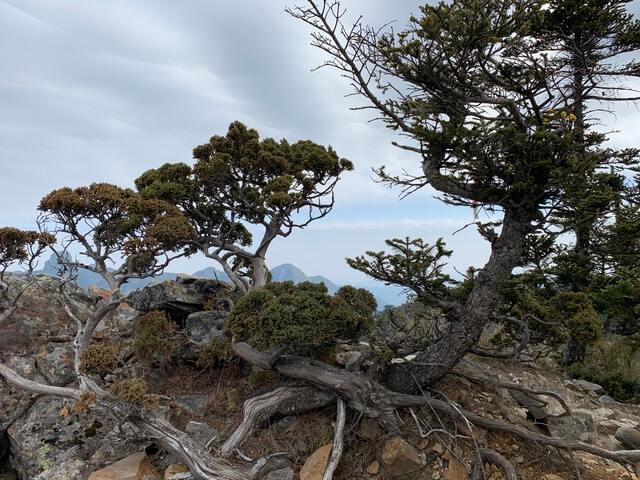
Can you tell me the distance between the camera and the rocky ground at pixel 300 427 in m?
5.45

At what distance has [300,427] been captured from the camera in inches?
243

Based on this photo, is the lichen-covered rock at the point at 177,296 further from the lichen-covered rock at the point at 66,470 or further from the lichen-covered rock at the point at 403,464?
the lichen-covered rock at the point at 403,464

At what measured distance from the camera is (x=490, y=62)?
198 inches

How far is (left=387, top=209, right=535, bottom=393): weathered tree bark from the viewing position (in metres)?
5.60

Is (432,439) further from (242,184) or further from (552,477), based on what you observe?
(242,184)

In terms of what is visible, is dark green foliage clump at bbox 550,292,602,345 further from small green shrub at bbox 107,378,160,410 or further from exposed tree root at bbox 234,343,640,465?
small green shrub at bbox 107,378,160,410

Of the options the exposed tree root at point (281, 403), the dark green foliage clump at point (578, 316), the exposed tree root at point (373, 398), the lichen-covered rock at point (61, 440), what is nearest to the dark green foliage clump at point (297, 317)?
the exposed tree root at point (373, 398)

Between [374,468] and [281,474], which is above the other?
[374,468]

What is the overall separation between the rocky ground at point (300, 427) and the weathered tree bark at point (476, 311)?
0.57 meters

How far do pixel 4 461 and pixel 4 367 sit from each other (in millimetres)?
1835

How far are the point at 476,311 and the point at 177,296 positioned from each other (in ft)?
21.9

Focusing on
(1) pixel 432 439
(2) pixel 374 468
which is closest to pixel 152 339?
(2) pixel 374 468

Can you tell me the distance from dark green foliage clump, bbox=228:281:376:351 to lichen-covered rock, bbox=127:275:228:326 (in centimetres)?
349

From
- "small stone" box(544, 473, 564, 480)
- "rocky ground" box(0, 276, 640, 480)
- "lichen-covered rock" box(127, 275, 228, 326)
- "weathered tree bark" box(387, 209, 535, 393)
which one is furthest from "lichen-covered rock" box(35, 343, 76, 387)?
"small stone" box(544, 473, 564, 480)
